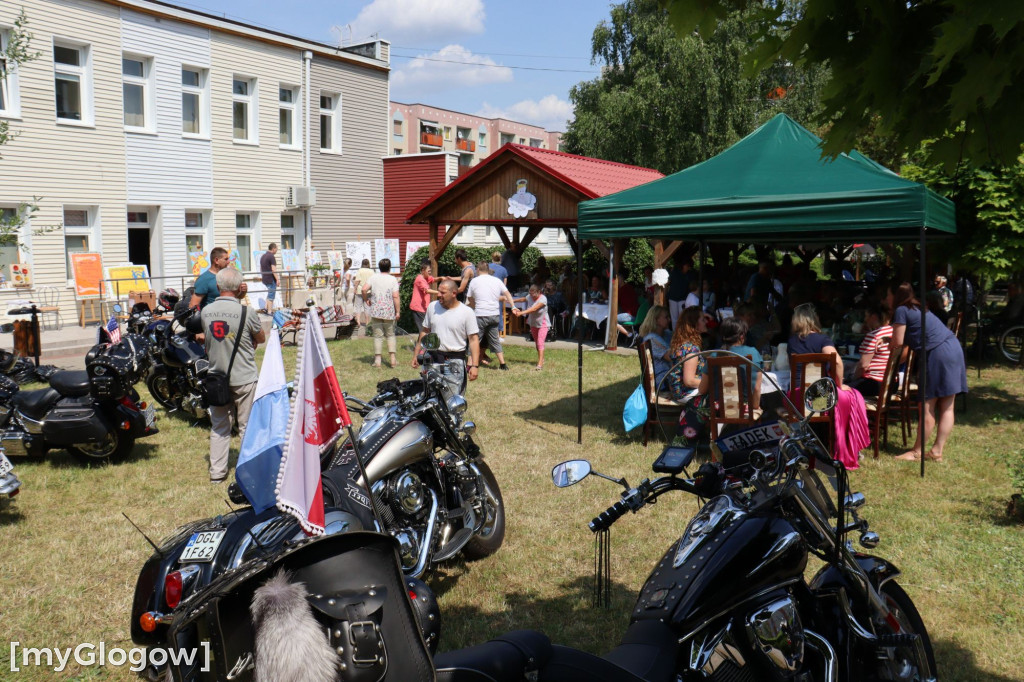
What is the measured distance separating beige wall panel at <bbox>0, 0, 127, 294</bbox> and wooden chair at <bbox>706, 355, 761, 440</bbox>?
17.8 metres

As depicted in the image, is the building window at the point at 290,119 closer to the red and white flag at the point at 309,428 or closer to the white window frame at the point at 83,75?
the white window frame at the point at 83,75

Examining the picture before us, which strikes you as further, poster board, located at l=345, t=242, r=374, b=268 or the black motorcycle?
poster board, located at l=345, t=242, r=374, b=268

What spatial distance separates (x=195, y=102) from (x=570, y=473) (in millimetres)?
20971

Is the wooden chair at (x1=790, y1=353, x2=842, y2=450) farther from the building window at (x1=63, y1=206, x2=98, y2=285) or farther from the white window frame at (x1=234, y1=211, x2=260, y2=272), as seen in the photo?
the white window frame at (x1=234, y1=211, x2=260, y2=272)

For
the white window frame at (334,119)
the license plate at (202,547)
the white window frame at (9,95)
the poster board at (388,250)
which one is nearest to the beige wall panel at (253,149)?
the white window frame at (334,119)

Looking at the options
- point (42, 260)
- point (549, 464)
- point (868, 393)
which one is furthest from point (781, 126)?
point (42, 260)

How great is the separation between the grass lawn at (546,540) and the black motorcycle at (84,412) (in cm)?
23

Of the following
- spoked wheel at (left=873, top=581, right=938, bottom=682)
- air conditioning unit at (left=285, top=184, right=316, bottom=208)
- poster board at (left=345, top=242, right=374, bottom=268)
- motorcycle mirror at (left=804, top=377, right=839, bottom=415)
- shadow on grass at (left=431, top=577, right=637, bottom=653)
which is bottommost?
shadow on grass at (left=431, top=577, right=637, bottom=653)

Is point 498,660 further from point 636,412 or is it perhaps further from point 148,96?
point 148,96

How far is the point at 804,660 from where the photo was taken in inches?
102

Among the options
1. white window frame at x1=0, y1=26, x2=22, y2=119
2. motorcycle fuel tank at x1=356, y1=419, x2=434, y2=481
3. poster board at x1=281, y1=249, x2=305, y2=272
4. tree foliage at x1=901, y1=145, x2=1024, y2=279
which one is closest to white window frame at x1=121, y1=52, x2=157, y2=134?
white window frame at x1=0, y1=26, x2=22, y2=119

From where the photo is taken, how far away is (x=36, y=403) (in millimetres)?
6922

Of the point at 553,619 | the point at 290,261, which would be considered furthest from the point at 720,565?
the point at 290,261

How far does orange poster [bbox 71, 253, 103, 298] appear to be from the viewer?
Result: 17266 millimetres
